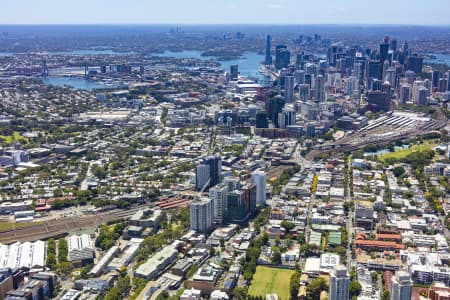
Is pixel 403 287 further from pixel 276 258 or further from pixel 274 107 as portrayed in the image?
Result: pixel 274 107

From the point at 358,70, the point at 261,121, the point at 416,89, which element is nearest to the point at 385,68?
the point at 358,70

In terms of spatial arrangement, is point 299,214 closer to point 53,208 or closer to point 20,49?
point 53,208

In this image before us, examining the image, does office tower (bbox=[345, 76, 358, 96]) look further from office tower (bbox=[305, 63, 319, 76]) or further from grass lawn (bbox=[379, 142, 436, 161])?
grass lawn (bbox=[379, 142, 436, 161])

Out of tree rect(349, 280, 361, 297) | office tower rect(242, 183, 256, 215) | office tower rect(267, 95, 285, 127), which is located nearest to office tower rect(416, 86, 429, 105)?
office tower rect(267, 95, 285, 127)

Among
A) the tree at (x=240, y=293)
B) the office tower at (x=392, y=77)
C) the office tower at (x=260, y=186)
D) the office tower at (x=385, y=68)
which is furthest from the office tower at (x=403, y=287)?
the office tower at (x=385, y=68)

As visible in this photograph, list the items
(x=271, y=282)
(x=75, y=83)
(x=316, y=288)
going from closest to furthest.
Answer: (x=316, y=288)
(x=271, y=282)
(x=75, y=83)

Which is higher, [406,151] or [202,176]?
[202,176]

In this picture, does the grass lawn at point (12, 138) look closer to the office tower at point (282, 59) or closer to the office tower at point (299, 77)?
the office tower at point (299, 77)
